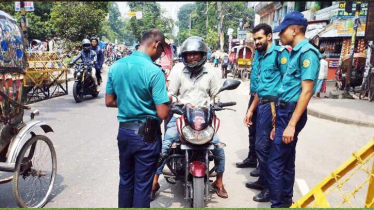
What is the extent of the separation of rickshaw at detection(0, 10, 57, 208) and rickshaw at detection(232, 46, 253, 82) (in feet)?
47.4

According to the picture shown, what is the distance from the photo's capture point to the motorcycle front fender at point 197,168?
2.90 m

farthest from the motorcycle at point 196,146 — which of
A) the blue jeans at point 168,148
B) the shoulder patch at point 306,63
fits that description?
the shoulder patch at point 306,63

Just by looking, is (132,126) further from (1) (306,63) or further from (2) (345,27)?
(2) (345,27)

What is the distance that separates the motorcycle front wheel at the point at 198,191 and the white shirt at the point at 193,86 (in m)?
0.83

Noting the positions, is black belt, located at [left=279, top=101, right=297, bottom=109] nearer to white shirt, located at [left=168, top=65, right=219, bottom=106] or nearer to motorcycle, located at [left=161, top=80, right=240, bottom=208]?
motorcycle, located at [left=161, top=80, right=240, bottom=208]

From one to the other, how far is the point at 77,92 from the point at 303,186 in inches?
264

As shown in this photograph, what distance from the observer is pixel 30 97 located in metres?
8.88

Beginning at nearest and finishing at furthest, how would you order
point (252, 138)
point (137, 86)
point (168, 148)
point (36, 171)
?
1. point (137, 86)
2. point (36, 171)
3. point (168, 148)
4. point (252, 138)

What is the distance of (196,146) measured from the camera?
298 cm

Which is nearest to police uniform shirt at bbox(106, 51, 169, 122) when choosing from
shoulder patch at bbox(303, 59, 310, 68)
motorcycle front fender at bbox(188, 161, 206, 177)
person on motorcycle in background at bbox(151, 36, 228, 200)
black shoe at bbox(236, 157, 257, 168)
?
motorcycle front fender at bbox(188, 161, 206, 177)

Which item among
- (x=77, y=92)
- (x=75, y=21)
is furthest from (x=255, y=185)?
(x=75, y=21)

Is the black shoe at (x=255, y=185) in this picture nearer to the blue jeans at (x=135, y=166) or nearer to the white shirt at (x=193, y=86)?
the white shirt at (x=193, y=86)

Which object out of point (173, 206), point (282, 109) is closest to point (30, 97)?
point (173, 206)

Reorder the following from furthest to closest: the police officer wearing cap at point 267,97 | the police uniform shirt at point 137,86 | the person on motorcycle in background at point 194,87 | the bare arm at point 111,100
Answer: the police officer wearing cap at point 267,97
the person on motorcycle in background at point 194,87
the bare arm at point 111,100
the police uniform shirt at point 137,86
